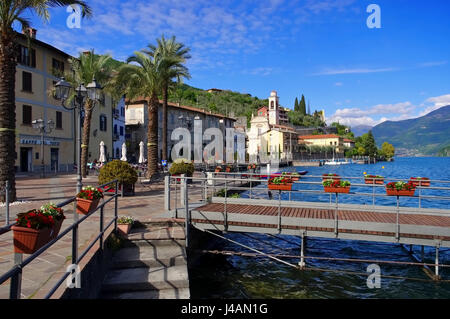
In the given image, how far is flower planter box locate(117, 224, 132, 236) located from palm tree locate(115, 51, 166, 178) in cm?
1444

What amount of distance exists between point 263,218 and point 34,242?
6.63 m

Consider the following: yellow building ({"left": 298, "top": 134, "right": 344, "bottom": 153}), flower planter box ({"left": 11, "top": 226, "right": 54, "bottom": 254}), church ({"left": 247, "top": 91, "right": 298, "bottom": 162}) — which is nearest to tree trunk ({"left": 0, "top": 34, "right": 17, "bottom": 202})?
flower planter box ({"left": 11, "top": 226, "right": 54, "bottom": 254})

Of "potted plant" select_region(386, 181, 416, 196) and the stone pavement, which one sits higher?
"potted plant" select_region(386, 181, 416, 196)

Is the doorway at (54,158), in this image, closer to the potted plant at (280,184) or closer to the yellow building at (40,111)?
the yellow building at (40,111)

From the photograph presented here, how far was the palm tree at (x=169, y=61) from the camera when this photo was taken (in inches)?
931

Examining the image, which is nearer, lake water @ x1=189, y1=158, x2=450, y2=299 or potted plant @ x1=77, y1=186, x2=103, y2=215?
potted plant @ x1=77, y1=186, x2=103, y2=215

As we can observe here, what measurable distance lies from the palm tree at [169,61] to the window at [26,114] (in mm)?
14729

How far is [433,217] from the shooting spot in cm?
1031

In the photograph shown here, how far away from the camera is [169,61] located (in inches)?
923

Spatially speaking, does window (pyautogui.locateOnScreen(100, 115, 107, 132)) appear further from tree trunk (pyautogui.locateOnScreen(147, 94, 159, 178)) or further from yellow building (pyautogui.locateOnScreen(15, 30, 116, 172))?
tree trunk (pyautogui.locateOnScreen(147, 94, 159, 178))

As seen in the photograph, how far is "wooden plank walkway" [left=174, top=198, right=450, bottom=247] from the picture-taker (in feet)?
28.1
